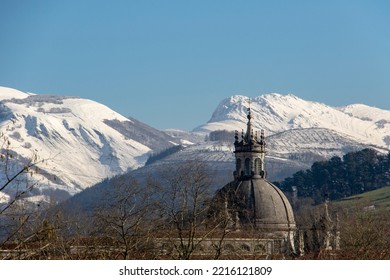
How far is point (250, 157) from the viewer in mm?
112312

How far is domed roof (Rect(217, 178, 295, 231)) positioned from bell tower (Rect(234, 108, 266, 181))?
1889mm

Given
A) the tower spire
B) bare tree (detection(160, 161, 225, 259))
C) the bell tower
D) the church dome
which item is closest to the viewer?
bare tree (detection(160, 161, 225, 259))

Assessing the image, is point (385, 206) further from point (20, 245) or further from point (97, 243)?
point (20, 245)

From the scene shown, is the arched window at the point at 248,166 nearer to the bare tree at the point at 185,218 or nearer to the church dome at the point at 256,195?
the church dome at the point at 256,195

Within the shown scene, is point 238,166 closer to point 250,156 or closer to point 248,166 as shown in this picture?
point 248,166

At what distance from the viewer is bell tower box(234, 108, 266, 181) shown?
360 ft

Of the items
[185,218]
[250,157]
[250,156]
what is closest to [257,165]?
[250,157]

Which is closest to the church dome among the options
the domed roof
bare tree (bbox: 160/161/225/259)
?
the domed roof

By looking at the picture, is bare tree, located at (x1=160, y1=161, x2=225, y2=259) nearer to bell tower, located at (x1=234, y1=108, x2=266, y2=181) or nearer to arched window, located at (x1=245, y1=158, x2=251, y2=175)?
bell tower, located at (x1=234, y1=108, x2=266, y2=181)

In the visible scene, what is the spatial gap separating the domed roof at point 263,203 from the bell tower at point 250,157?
1889 mm

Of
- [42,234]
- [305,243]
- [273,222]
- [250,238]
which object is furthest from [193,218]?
[273,222]

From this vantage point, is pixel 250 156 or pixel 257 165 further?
pixel 250 156

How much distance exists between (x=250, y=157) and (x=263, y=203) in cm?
921

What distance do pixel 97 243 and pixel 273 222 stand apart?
183 feet
